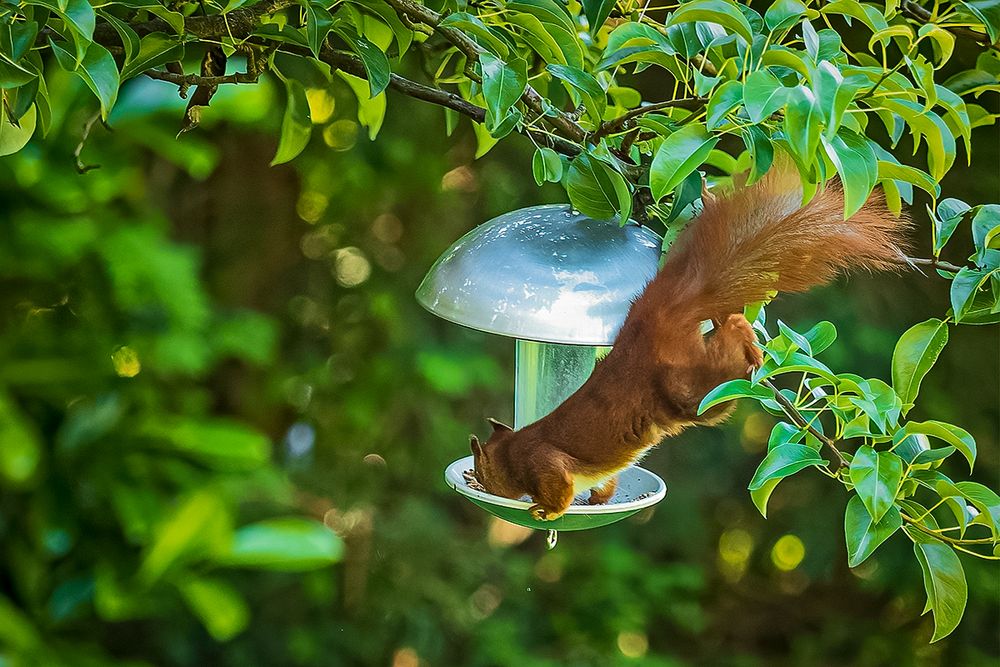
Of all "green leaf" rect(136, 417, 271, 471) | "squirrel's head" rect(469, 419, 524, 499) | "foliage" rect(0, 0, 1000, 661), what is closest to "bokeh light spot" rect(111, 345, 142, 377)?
"green leaf" rect(136, 417, 271, 471)

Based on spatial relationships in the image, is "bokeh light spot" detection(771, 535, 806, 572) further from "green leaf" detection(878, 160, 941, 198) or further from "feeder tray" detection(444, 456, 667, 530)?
"green leaf" detection(878, 160, 941, 198)

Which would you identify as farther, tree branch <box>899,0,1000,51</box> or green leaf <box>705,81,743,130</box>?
tree branch <box>899,0,1000,51</box>

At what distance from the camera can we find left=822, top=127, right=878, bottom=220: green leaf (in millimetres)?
616

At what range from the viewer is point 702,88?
0.82m

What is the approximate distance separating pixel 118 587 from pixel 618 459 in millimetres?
1651

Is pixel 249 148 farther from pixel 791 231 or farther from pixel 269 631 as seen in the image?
pixel 791 231

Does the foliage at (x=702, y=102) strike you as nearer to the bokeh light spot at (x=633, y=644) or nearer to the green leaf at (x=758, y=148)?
the green leaf at (x=758, y=148)

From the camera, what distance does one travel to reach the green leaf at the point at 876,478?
0.68 m

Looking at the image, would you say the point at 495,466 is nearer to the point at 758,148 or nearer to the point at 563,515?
the point at 563,515

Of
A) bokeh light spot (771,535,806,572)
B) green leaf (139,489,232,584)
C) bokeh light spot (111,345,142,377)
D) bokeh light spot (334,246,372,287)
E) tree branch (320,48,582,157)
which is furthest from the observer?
bokeh light spot (771,535,806,572)

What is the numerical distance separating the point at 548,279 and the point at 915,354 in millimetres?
280

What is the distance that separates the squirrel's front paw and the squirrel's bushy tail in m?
0.24

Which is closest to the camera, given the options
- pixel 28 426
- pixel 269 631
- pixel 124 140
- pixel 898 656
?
pixel 28 426

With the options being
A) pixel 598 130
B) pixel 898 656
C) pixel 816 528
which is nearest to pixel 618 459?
pixel 598 130
